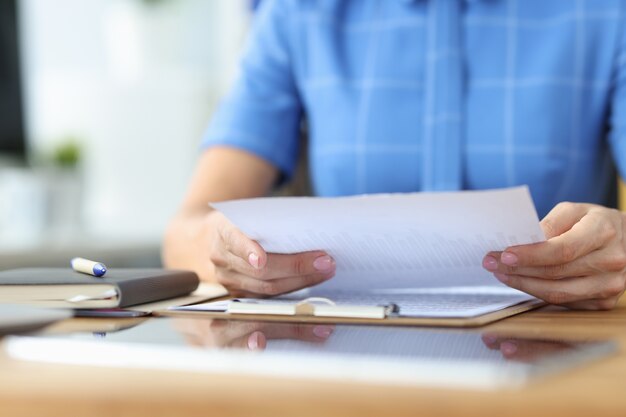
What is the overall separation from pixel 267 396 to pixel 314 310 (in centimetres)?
29

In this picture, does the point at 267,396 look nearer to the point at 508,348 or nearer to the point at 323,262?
the point at 508,348

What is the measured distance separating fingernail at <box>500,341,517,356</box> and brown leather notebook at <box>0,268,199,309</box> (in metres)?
0.35

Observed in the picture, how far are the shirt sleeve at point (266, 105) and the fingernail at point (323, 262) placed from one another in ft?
1.87

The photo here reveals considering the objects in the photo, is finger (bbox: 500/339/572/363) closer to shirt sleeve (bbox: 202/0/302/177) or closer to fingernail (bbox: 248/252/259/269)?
fingernail (bbox: 248/252/259/269)

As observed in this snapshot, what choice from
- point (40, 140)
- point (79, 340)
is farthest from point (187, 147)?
point (79, 340)

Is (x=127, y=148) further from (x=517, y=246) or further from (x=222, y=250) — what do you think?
(x=517, y=246)

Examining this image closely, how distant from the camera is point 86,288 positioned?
81 cm

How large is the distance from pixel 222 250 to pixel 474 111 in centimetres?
54

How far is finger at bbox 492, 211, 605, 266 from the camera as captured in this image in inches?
30.6

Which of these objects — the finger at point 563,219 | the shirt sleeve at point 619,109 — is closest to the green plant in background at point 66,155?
the shirt sleeve at point 619,109

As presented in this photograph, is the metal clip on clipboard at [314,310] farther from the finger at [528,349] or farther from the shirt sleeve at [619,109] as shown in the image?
the shirt sleeve at [619,109]

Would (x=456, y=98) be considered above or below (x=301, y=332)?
above

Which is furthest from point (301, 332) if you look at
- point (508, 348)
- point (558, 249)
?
point (558, 249)

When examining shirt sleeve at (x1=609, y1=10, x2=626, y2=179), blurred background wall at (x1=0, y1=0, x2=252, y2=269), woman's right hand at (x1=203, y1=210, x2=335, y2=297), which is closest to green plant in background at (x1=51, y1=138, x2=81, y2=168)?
blurred background wall at (x1=0, y1=0, x2=252, y2=269)
